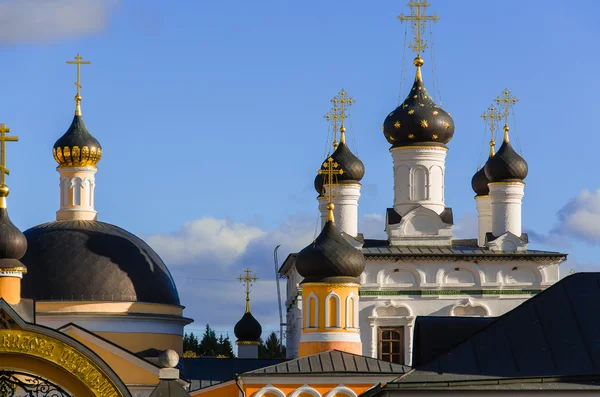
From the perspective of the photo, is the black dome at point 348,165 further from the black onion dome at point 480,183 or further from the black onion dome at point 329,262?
the black onion dome at point 329,262

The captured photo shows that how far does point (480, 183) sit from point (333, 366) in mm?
10858

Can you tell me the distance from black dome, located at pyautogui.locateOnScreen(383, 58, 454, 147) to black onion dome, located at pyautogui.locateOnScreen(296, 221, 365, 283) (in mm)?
5388

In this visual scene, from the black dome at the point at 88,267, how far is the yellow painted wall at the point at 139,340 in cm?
67

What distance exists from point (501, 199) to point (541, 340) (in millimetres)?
18715

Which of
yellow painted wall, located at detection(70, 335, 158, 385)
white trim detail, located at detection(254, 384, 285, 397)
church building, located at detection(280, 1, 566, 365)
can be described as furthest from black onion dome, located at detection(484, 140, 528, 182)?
yellow painted wall, located at detection(70, 335, 158, 385)

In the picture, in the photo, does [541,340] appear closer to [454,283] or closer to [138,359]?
[138,359]

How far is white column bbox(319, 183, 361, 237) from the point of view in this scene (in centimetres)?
3912

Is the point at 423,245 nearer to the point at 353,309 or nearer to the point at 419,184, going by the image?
the point at 419,184

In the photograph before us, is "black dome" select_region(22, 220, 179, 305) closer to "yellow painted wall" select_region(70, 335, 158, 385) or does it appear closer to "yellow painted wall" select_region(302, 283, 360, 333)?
"yellow painted wall" select_region(70, 335, 158, 385)

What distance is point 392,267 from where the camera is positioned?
37875 millimetres

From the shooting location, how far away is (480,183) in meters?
42.0

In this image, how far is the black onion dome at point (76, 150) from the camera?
37.0 metres

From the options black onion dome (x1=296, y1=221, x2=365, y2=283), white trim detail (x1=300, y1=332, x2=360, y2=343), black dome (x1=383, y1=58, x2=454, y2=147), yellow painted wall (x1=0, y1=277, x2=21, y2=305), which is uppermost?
black dome (x1=383, y1=58, x2=454, y2=147)

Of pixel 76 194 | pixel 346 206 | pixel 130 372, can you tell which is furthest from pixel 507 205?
pixel 130 372
